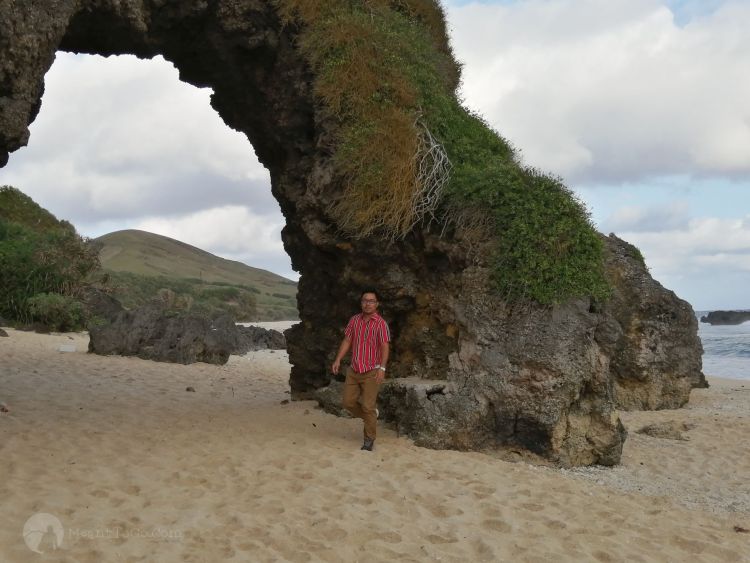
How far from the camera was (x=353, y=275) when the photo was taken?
976cm

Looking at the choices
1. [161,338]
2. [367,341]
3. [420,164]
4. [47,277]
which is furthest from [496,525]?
[47,277]

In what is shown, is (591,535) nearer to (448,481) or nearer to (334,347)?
(448,481)

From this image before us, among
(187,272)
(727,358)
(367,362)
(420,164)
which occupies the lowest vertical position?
(727,358)

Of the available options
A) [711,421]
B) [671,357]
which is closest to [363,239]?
[711,421]

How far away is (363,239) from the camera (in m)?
9.35

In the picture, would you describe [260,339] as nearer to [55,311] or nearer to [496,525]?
[55,311]

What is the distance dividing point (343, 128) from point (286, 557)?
6257mm

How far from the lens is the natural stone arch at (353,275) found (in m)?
8.20

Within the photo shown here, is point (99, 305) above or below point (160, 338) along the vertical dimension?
above

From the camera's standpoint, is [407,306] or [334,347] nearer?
[407,306]

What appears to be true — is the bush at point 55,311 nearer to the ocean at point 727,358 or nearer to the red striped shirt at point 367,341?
the red striped shirt at point 367,341

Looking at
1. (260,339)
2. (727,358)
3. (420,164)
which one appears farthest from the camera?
(727,358)

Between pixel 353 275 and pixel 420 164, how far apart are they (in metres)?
1.90

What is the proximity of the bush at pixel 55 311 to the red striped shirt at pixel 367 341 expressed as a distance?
18708mm
